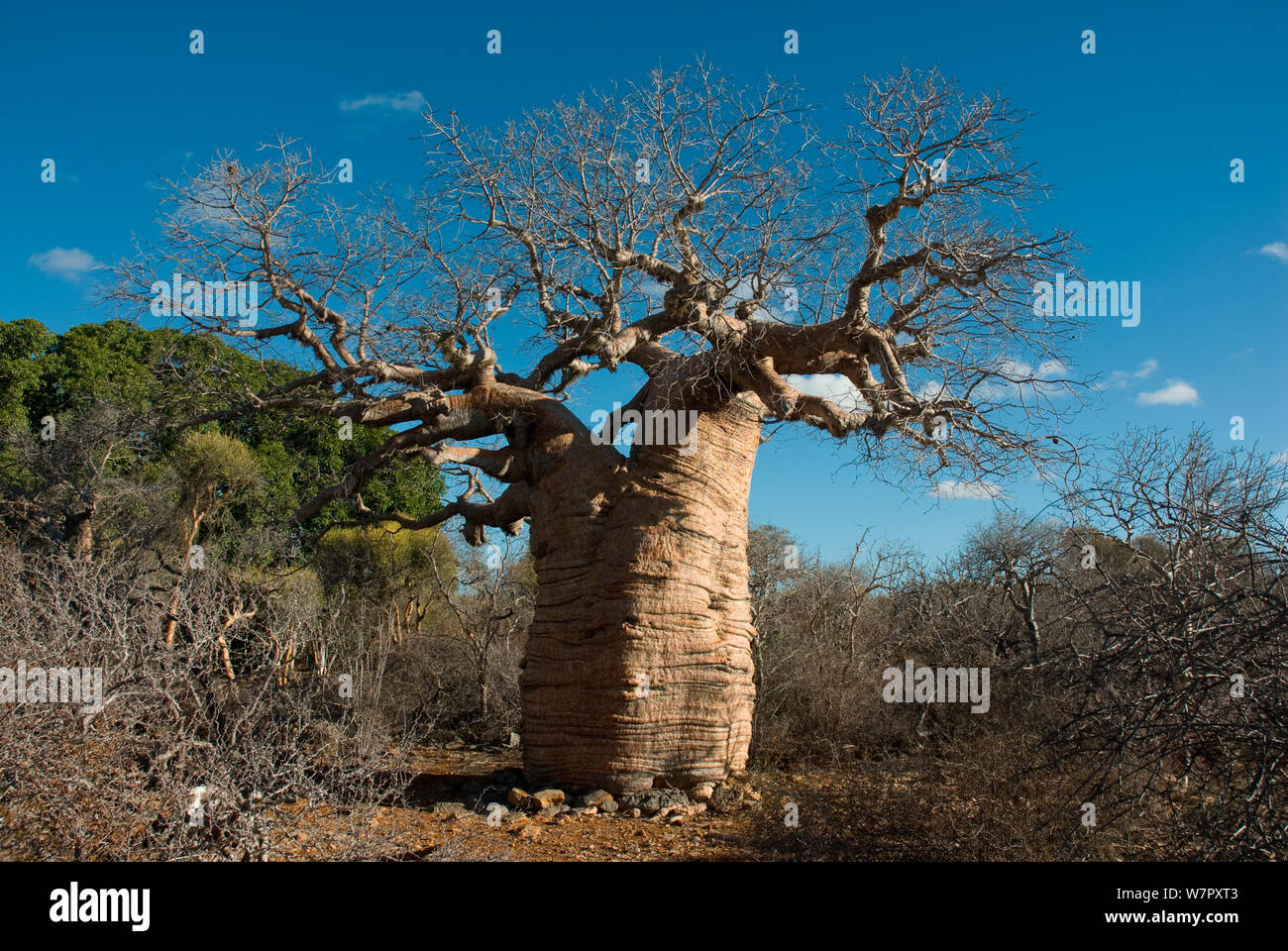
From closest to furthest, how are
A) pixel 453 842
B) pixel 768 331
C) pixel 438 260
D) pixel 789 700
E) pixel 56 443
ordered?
pixel 453 842 → pixel 768 331 → pixel 438 260 → pixel 789 700 → pixel 56 443

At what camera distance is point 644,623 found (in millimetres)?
6297

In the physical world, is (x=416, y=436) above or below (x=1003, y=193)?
below

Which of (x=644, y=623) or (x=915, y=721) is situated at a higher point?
(x=644, y=623)

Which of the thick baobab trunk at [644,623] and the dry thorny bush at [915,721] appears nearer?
the dry thorny bush at [915,721]

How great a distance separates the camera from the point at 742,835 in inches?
216

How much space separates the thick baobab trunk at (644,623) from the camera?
20.6 ft

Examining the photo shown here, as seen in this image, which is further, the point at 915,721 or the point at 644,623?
the point at 915,721

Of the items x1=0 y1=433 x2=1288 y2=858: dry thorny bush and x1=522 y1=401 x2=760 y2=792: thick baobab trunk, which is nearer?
x1=0 y1=433 x2=1288 y2=858: dry thorny bush

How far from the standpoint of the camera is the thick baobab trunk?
628 centimetres

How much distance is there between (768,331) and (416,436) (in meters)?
3.13

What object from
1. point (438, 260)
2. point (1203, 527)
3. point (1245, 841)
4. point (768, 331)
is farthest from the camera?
→ point (438, 260)
